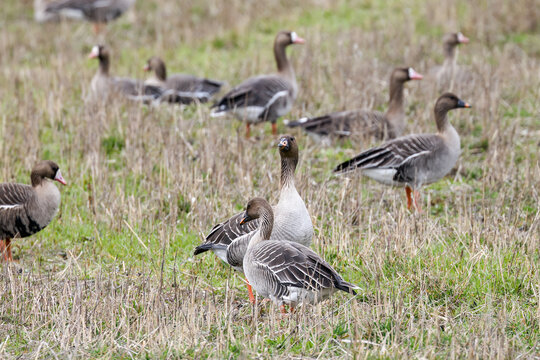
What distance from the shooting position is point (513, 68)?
1412 cm

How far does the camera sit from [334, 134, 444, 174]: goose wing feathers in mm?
9117

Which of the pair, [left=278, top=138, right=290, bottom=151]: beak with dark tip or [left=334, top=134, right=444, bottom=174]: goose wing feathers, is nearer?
[left=278, top=138, right=290, bottom=151]: beak with dark tip

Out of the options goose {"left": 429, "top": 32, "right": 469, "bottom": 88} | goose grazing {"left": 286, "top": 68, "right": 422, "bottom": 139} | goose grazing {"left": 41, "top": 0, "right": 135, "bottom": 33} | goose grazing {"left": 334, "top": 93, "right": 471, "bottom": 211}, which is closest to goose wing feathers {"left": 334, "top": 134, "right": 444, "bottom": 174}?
goose grazing {"left": 334, "top": 93, "right": 471, "bottom": 211}

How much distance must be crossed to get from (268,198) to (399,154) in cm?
178

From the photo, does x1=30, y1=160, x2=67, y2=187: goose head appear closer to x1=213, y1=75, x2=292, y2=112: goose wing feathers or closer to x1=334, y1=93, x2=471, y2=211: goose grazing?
x1=334, y1=93, x2=471, y2=211: goose grazing

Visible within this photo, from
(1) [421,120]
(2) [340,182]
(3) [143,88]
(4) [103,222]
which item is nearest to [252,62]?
(3) [143,88]

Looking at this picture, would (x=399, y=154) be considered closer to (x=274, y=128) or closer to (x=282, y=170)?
(x=282, y=170)

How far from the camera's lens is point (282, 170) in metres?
7.25

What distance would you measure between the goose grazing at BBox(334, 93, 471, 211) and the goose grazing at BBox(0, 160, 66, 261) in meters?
3.37

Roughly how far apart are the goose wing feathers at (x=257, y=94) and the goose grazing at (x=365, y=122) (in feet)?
2.62

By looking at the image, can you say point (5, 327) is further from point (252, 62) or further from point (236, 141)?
point (252, 62)

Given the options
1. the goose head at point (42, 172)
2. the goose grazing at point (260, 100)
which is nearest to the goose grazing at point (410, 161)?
the goose grazing at point (260, 100)

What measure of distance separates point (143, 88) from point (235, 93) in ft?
6.85

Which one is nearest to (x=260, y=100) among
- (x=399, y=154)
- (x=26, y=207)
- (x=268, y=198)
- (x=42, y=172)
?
(x=399, y=154)
